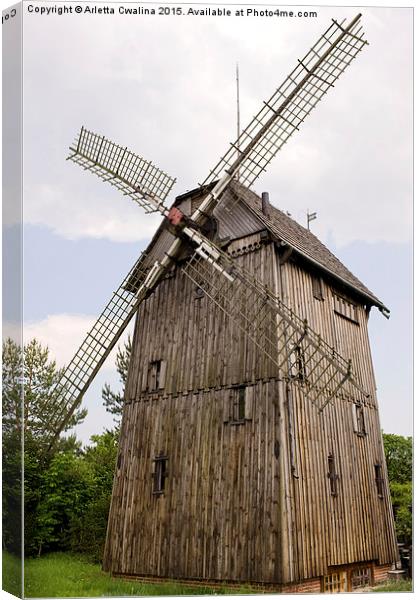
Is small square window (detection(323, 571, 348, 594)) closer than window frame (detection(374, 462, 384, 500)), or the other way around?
small square window (detection(323, 571, 348, 594))

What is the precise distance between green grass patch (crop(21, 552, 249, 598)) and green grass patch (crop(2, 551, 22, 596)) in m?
0.19

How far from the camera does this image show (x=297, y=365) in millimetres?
14008

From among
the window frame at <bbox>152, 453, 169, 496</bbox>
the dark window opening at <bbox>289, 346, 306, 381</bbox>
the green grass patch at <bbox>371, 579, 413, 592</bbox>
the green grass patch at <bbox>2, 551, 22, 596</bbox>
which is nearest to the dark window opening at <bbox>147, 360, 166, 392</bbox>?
the window frame at <bbox>152, 453, 169, 496</bbox>

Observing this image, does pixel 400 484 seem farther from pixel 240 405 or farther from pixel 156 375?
pixel 156 375

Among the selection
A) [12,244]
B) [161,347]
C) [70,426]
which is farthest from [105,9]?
[70,426]

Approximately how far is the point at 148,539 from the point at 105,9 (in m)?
10.8

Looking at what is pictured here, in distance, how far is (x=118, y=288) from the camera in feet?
54.0

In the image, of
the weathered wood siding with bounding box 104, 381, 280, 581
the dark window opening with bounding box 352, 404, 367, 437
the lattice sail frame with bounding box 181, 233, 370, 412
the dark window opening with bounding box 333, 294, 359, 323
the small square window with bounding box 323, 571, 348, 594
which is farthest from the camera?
the dark window opening with bounding box 333, 294, 359, 323

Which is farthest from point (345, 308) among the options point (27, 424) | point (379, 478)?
point (27, 424)

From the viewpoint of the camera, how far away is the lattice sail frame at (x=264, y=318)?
13.3 metres

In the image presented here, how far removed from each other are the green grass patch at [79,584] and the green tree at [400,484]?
5.03 meters

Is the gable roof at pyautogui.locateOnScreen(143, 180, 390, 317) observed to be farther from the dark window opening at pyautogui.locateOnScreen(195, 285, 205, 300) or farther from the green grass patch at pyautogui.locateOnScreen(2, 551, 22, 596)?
the green grass patch at pyautogui.locateOnScreen(2, 551, 22, 596)

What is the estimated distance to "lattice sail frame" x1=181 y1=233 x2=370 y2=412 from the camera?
13312mm

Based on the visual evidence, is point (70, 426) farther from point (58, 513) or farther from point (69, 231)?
point (69, 231)
